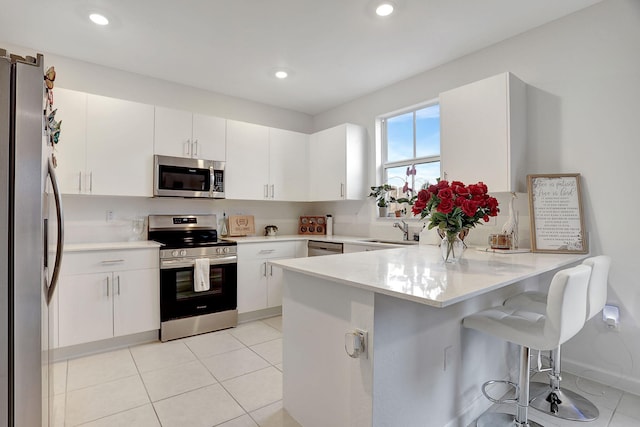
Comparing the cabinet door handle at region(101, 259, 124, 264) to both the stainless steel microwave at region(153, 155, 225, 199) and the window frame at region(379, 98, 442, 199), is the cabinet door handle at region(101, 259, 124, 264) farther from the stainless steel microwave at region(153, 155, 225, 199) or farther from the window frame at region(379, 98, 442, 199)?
the window frame at region(379, 98, 442, 199)

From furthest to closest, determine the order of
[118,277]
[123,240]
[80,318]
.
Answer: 1. [123,240]
2. [118,277]
3. [80,318]

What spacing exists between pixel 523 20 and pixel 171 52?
2975 mm

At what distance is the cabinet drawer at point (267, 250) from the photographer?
11.8ft

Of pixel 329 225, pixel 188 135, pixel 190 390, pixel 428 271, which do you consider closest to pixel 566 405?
pixel 428 271

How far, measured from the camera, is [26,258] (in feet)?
3.45

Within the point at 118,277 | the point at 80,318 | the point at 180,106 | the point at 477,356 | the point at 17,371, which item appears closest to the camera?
the point at 17,371

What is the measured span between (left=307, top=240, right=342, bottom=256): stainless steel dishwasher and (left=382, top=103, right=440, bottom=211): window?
2.59ft

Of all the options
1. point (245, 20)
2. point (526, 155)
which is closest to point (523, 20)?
point (526, 155)

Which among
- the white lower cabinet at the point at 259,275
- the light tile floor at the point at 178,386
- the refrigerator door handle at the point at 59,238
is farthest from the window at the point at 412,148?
the refrigerator door handle at the point at 59,238

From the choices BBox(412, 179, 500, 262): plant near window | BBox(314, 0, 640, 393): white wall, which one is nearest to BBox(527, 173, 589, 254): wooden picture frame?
BBox(314, 0, 640, 393): white wall

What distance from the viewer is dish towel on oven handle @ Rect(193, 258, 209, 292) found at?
10.5 feet

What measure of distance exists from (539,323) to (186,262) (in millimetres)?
2854

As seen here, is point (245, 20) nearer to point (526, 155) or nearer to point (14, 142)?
point (14, 142)

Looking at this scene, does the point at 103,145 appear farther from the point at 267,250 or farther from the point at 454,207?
the point at 454,207
